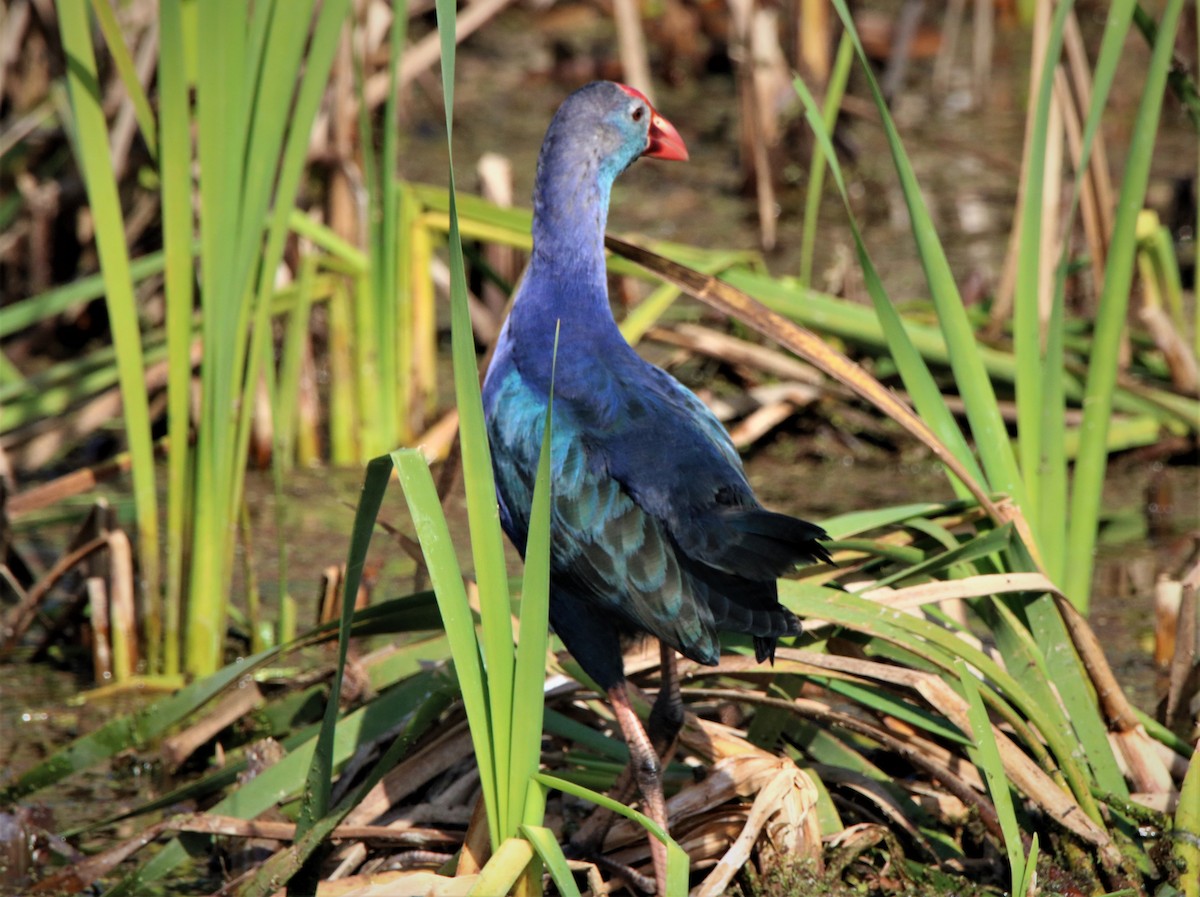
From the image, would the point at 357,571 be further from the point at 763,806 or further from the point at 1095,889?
the point at 1095,889

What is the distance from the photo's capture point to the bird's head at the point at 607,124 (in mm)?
2289

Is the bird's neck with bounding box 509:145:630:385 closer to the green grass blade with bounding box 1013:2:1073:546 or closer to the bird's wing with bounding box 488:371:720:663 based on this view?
the bird's wing with bounding box 488:371:720:663

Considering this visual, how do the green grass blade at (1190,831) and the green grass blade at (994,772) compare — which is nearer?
the green grass blade at (994,772)

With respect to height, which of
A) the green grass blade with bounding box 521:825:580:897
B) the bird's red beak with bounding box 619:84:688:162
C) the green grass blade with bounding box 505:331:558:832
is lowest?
the green grass blade with bounding box 521:825:580:897

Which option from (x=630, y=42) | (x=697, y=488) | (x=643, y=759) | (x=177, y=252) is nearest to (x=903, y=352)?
(x=697, y=488)

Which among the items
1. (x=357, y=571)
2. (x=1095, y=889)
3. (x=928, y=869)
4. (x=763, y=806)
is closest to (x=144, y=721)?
(x=357, y=571)

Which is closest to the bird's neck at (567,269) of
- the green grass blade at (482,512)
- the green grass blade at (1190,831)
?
the green grass blade at (482,512)

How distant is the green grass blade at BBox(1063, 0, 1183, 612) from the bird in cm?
65

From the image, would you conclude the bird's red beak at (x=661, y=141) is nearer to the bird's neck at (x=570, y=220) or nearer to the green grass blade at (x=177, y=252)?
the bird's neck at (x=570, y=220)

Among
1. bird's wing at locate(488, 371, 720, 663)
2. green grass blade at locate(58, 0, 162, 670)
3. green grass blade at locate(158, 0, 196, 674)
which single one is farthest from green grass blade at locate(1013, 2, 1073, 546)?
green grass blade at locate(58, 0, 162, 670)

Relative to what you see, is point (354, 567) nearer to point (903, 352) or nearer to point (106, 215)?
point (903, 352)

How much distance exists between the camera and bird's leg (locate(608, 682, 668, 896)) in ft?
6.54

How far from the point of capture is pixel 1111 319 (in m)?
2.32

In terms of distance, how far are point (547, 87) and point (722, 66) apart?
757 millimetres
